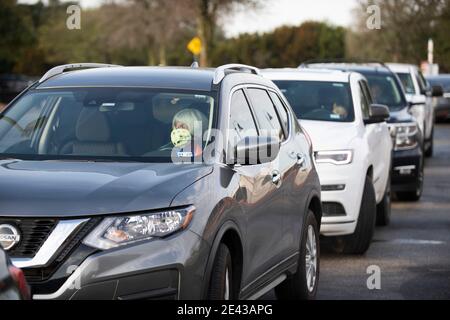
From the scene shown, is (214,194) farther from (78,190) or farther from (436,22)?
(436,22)

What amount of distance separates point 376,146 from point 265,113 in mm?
4579

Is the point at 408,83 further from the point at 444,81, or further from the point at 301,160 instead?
the point at 444,81

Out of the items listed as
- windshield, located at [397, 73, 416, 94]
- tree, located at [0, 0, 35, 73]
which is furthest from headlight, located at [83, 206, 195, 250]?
tree, located at [0, 0, 35, 73]

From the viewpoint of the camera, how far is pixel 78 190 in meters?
5.96

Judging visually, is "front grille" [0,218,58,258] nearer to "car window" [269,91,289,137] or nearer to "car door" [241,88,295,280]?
"car door" [241,88,295,280]

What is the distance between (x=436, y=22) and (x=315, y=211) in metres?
51.3

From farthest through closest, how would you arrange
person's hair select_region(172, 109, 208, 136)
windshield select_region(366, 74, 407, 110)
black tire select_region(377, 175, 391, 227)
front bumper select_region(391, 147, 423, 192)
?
1. windshield select_region(366, 74, 407, 110)
2. front bumper select_region(391, 147, 423, 192)
3. black tire select_region(377, 175, 391, 227)
4. person's hair select_region(172, 109, 208, 136)

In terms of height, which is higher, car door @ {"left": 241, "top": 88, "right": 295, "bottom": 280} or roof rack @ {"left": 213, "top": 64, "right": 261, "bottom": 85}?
roof rack @ {"left": 213, "top": 64, "right": 261, "bottom": 85}

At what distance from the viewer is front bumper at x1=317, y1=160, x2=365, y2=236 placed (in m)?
10.6

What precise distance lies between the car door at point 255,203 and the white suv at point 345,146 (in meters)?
3.23

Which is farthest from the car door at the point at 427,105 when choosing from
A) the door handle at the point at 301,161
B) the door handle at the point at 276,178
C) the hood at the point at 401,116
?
the door handle at the point at 276,178

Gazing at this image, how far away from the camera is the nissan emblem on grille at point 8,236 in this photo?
570 cm

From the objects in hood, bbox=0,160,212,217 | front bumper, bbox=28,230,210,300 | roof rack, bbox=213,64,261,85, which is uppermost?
roof rack, bbox=213,64,261,85
